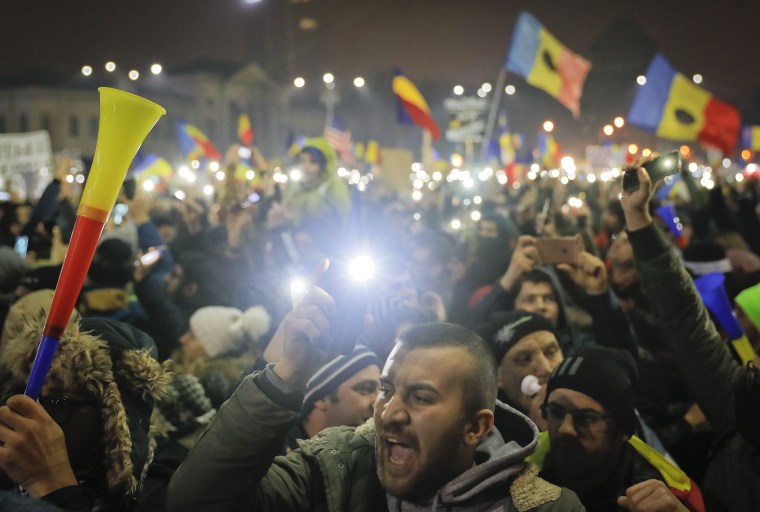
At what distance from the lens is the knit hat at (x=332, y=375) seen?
A: 3.52 m

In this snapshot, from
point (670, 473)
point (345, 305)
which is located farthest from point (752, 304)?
point (345, 305)

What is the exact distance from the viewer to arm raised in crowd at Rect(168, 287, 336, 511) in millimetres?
1968

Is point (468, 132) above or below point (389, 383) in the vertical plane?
above

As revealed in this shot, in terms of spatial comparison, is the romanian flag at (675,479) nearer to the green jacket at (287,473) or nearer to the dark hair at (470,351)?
the green jacket at (287,473)

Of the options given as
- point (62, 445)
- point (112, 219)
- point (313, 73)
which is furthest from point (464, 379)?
point (313, 73)

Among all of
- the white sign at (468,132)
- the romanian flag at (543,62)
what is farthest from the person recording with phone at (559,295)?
the white sign at (468,132)

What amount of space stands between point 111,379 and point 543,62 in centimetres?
1058

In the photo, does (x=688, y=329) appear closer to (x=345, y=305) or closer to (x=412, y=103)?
(x=345, y=305)

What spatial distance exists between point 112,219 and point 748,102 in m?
94.0

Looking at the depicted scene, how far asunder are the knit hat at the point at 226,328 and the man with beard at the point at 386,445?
2.48 metres

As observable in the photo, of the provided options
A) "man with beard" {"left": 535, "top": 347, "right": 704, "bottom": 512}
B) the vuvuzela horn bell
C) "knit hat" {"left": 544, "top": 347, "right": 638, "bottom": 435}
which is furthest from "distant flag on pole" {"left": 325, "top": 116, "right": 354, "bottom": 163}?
the vuvuzela horn bell

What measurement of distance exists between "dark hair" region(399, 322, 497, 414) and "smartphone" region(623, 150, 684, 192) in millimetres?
1710

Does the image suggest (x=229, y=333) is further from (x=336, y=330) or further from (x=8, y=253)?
(x=336, y=330)

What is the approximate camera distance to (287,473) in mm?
2279
